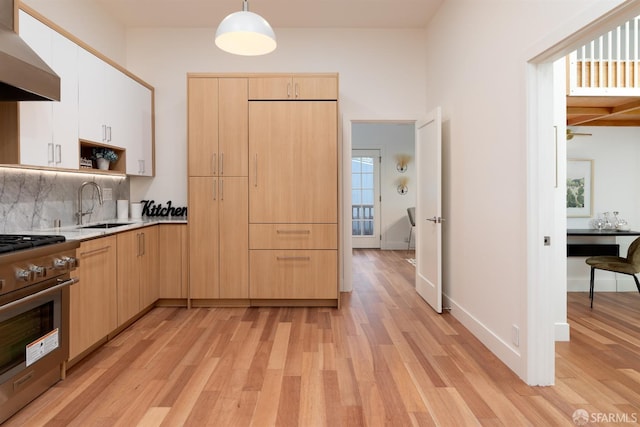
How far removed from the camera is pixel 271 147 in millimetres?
3873

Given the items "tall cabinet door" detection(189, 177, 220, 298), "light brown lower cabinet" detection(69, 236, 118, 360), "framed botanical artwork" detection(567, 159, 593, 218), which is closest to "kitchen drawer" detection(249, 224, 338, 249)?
"tall cabinet door" detection(189, 177, 220, 298)

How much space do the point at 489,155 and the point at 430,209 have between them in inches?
45.3

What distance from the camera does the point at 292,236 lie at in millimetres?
3898

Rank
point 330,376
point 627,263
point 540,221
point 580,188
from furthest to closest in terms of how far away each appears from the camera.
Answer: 1. point 580,188
2. point 627,263
3. point 330,376
4. point 540,221

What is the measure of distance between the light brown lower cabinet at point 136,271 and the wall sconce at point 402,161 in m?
5.73

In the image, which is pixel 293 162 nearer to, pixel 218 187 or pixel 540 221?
pixel 218 187

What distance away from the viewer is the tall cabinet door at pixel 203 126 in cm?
385

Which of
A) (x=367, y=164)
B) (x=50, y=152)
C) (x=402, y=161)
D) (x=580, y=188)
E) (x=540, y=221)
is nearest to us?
(x=540, y=221)

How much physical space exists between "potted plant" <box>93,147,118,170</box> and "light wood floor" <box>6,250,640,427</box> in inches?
59.9

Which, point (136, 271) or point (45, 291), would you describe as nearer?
point (45, 291)

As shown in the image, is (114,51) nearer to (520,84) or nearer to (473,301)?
(520,84)

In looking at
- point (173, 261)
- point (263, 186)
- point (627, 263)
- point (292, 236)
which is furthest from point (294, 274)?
point (627, 263)

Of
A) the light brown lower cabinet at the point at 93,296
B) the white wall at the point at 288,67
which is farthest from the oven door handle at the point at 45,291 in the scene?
the white wall at the point at 288,67

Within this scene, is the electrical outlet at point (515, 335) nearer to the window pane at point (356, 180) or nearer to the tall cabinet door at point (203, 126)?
the tall cabinet door at point (203, 126)
